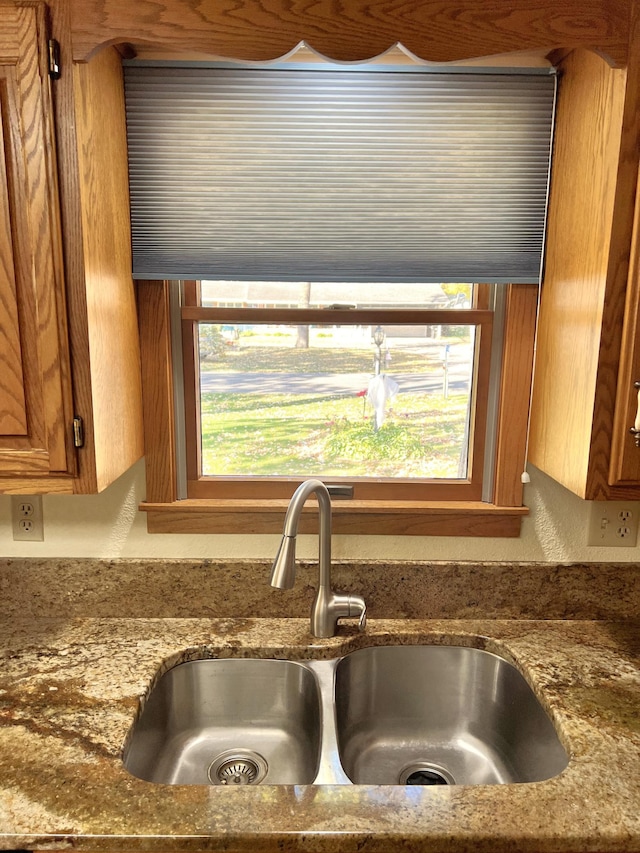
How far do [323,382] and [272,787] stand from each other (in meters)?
0.88

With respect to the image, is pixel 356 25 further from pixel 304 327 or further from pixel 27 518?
pixel 27 518

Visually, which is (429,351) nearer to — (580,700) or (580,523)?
(580,523)

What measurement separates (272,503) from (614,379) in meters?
0.79

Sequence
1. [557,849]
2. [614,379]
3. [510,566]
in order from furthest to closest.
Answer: [510,566], [614,379], [557,849]

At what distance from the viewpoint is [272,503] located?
148cm

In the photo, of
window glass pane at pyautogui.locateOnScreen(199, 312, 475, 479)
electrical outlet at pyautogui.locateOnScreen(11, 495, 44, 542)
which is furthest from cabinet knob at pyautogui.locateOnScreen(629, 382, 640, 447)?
electrical outlet at pyautogui.locateOnScreen(11, 495, 44, 542)

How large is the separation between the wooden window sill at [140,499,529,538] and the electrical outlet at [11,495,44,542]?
0.26 meters

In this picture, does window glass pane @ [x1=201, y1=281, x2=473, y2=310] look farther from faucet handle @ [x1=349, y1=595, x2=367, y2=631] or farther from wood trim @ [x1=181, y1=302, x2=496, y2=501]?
faucet handle @ [x1=349, y1=595, x2=367, y2=631]

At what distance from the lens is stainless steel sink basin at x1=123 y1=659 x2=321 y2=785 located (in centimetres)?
125

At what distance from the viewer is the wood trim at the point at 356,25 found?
1.02 m

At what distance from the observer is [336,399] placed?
1525mm

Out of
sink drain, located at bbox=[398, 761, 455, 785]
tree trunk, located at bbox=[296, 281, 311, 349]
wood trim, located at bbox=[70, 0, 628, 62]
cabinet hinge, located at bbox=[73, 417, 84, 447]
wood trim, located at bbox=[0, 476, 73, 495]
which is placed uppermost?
wood trim, located at bbox=[70, 0, 628, 62]

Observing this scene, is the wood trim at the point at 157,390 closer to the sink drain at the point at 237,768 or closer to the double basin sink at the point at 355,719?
the double basin sink at the point at 355,719

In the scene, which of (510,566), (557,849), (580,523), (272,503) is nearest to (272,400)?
(272,503)
